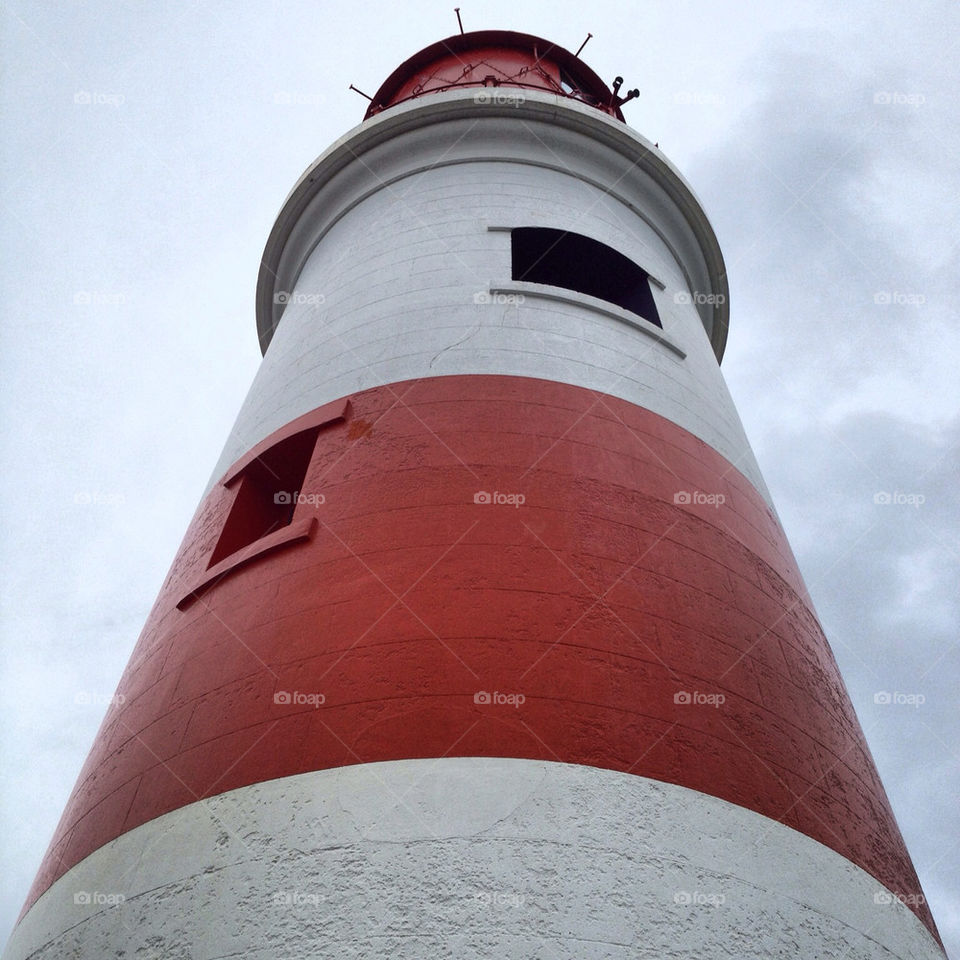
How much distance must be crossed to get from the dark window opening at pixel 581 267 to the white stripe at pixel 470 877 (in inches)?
214

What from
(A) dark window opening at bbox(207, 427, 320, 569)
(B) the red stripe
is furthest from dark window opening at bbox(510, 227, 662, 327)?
(A) dark window opening at bbox(207, 427, 320, 569)

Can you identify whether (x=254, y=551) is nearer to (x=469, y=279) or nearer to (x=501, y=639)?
(x=501, y=639)

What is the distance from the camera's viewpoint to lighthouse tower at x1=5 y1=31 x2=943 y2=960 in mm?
3768

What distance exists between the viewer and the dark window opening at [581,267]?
28.7 ft

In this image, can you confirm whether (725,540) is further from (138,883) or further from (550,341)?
(138,883)

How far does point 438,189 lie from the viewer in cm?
923

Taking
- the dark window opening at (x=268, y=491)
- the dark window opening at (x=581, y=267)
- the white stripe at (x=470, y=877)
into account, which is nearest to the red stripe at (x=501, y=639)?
A: the white stripe at (x=470, y=877)

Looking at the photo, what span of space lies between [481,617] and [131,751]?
226 centimetres

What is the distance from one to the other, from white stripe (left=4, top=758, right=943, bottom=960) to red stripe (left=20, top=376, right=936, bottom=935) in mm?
153

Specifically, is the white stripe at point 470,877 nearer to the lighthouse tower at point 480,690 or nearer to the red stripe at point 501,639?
the lighthouse tower at point 480,690

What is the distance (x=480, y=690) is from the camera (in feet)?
14.2

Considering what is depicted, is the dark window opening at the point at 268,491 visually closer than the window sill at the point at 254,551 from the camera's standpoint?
No

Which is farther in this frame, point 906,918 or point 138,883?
point 906,918

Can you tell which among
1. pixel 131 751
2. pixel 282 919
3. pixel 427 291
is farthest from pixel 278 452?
pixel 282 919
